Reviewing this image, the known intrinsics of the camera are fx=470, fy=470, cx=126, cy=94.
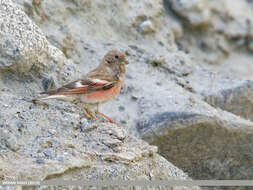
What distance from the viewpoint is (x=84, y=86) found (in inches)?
206

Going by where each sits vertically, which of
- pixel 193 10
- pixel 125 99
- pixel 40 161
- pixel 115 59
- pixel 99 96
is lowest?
pixel 40 161

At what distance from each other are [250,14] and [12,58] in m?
6.56

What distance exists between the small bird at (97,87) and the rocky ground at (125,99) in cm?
15

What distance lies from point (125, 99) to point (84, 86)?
1.24 meters

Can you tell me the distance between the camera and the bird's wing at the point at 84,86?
16.1 feet

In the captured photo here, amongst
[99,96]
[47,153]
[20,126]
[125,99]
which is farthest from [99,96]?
[47,153]

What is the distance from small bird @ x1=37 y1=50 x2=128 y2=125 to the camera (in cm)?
500

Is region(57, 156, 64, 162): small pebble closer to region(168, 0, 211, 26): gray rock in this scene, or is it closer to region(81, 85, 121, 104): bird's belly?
region(81, 85, 121, 104): bird's belly

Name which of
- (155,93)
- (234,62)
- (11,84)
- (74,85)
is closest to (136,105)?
(155,93)

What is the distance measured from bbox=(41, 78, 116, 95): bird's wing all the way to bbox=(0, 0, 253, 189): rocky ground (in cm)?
15

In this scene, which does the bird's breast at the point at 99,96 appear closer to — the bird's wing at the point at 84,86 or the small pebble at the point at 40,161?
the bird's wing at the point at 84,86

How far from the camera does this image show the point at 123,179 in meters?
4.20

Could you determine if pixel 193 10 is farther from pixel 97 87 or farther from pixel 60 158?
pixel 60 158

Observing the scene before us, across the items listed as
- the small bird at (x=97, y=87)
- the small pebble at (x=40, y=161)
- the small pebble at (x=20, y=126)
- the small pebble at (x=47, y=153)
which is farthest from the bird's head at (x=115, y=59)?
the small pebble at (x=40, y=161)
